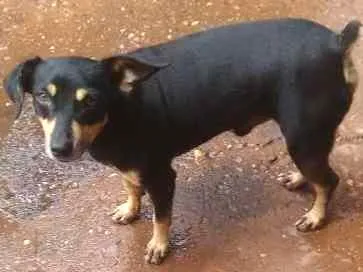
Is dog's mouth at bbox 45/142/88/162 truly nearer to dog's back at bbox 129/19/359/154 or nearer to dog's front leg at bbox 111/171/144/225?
dog's back at bbox 129/19/359/154

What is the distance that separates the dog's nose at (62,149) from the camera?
9.91 feet

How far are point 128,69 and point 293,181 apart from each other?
112 cm

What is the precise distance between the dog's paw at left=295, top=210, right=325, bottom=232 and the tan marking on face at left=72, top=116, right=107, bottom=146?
3.50 ft

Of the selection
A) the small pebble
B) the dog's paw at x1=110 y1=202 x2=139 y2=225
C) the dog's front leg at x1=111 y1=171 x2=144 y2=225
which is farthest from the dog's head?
the small pebble

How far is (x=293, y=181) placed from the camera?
3.87 meters

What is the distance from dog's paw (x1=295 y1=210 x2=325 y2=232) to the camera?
3.71 meters

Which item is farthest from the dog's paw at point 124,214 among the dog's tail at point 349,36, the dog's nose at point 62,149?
the dog's tail at point 349,36

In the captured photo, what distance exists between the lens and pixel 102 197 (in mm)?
3945

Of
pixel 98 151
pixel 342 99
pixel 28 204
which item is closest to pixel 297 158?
pixel 342 99

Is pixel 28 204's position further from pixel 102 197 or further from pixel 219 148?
pixel 219 148

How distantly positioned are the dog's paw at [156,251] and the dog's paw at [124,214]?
0.21 metres

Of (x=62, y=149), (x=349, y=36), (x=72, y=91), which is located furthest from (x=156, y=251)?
(x=349, y=36)

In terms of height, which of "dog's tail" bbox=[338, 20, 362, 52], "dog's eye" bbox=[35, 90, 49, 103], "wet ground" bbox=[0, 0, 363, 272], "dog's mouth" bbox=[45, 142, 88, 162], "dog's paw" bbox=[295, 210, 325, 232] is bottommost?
"wet ground" bbox=[0, 0, 363, 272]

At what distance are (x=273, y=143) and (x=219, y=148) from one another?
26 cm
